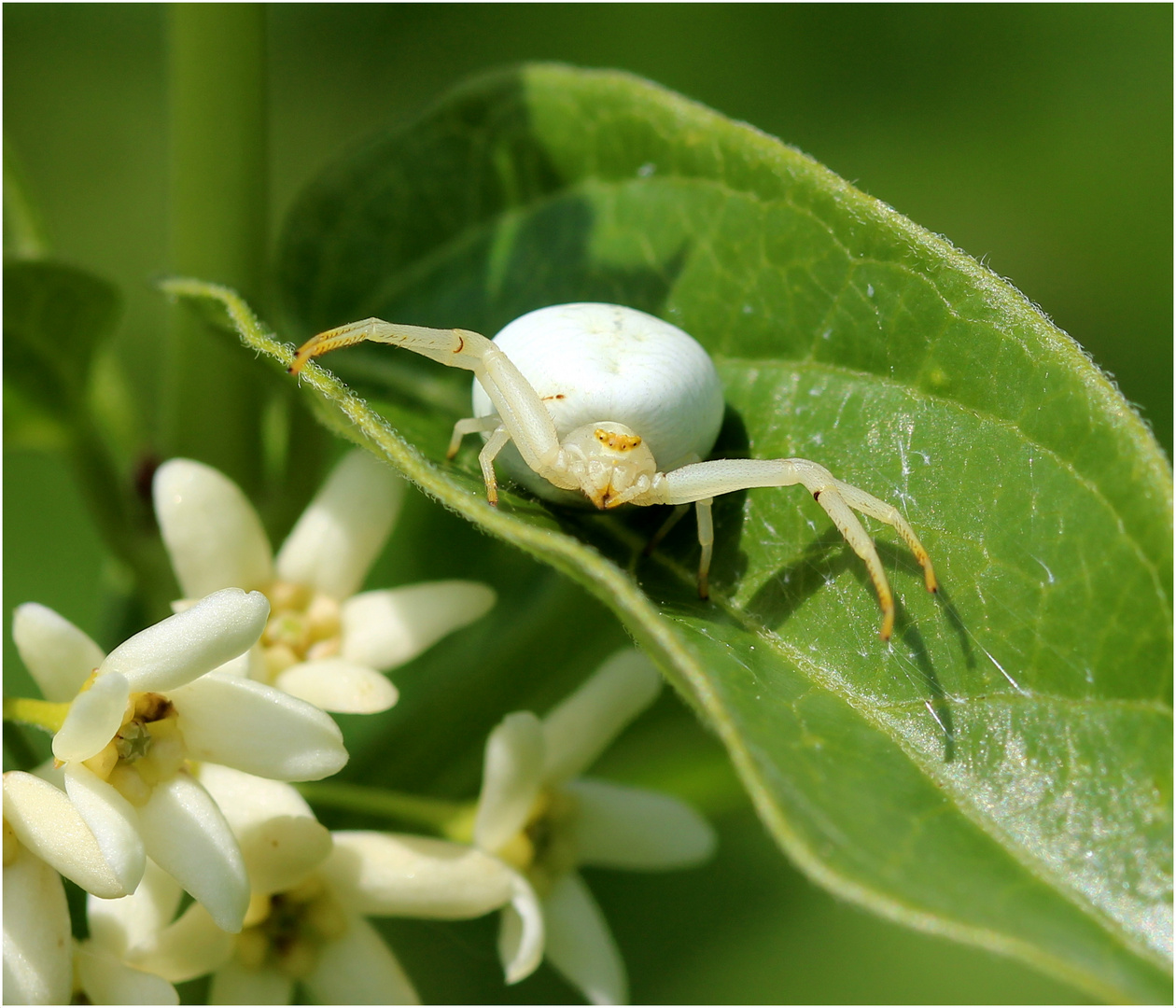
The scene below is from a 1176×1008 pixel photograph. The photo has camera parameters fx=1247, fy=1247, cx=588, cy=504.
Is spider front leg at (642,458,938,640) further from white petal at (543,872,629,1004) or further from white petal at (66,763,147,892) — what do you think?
white petal at (66,763,147,892)

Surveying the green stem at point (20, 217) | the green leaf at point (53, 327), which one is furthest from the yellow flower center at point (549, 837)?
the green stem at point (20, 217)

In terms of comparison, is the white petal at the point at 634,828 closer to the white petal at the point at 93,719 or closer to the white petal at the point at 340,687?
the white petal at the point at 340,687

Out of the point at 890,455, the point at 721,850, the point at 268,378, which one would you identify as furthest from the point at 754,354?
the point at 721,850

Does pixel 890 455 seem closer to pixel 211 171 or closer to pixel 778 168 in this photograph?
pixel 778 168

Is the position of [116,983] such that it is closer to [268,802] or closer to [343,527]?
[268,802]

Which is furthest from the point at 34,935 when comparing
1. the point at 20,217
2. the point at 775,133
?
the point at 775,133
